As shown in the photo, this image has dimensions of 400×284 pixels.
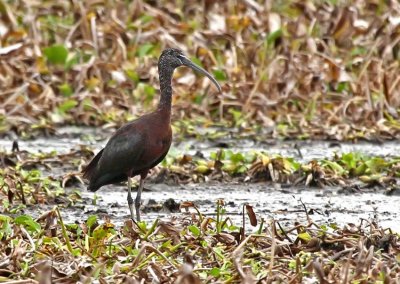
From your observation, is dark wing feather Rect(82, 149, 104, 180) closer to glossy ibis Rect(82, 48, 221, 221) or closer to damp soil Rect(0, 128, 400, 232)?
glossy ibis Rect(82, 48, 221, 221)

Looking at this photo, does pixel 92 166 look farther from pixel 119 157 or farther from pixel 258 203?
pixel 258 203

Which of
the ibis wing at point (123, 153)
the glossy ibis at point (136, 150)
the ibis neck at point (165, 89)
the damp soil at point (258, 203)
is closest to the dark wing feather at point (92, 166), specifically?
the glossy ibis at point (136, 150)

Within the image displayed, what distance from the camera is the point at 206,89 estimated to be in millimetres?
13688

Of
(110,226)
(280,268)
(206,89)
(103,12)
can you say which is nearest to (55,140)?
(206,89)

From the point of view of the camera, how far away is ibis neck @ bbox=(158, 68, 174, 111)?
8.96 m

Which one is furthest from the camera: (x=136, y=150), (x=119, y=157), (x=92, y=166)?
(x=92, y=166)

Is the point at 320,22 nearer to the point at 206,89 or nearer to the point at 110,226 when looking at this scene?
the point at 206,89

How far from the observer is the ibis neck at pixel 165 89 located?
896 cm

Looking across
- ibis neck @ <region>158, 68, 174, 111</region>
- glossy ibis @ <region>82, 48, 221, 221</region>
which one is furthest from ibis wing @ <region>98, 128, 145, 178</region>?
ibis neck @ <region>158, 68, 174, 111</region>

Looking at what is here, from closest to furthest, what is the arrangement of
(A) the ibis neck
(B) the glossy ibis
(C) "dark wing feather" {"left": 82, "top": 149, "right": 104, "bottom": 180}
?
(B) the glossy ibis, (A) the ibis neck, (C) "dark wing feather" {"left": 82, "top": 149, "right": 104, "bottom": 180}

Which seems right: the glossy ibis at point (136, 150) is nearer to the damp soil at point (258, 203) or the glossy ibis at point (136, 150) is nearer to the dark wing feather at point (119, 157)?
the dark wing feather at point (119, 157)

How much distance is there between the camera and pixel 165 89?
30.2 ft

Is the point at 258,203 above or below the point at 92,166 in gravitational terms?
below

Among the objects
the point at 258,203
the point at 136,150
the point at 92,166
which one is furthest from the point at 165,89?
the point at 258,203
